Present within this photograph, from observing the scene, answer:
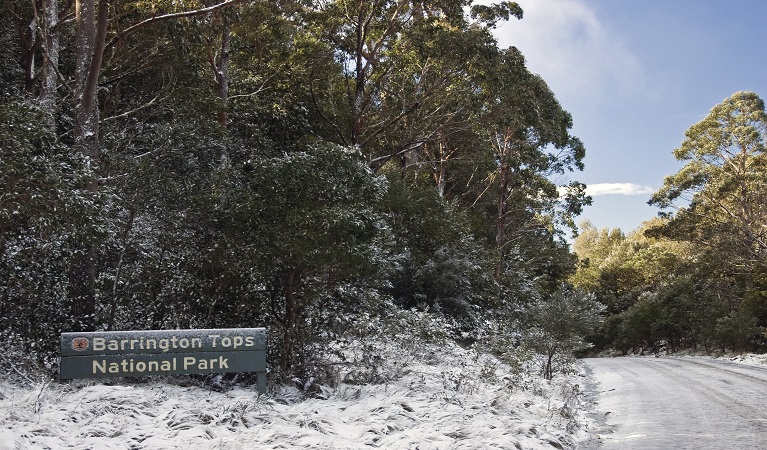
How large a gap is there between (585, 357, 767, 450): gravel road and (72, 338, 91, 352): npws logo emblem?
256 inches

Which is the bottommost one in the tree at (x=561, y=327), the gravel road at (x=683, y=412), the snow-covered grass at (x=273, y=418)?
the gravel road at (x=683, y=412)

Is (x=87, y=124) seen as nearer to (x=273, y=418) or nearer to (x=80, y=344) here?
(x=80, y=344)

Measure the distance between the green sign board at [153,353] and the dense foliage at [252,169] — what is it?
1.47 metres

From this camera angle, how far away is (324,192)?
9.26 m

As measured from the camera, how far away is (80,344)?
23.7 feet

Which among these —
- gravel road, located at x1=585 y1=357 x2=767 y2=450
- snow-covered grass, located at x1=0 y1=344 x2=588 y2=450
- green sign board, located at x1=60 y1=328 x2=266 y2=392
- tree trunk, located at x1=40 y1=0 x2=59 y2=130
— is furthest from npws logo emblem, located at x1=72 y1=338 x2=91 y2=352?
gravel road, located at x1=585 y1=357 x2=767 y2=450

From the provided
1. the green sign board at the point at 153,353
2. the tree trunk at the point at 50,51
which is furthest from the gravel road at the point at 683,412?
the tree trunk at the point at 50,51

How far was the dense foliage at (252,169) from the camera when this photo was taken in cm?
865

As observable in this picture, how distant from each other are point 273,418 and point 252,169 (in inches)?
221

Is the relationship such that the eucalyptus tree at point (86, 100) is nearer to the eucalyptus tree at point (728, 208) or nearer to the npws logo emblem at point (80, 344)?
the npws logo emblem at point (80, 344)

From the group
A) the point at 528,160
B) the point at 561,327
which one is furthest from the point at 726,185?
the point at 561,327

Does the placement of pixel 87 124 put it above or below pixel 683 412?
above

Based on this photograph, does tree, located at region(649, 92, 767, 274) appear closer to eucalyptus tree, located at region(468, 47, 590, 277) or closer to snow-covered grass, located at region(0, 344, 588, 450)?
eucalyptus tree, located at region(468, 47, 590, 277)

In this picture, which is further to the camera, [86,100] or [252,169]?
[252,169]
